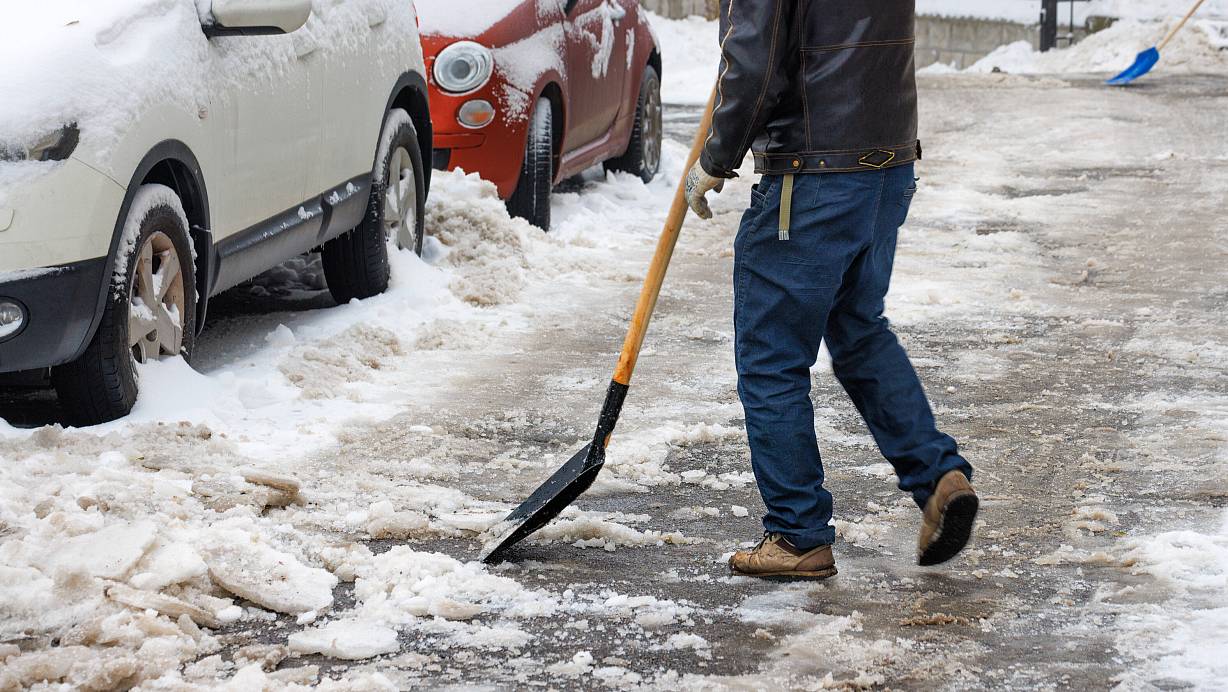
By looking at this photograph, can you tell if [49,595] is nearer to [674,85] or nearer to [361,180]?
[361,180]

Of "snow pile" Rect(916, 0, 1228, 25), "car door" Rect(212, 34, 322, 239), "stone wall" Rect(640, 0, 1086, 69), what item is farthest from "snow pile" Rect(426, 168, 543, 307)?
"snow pile" Rect(916, 0, 1228, 25)

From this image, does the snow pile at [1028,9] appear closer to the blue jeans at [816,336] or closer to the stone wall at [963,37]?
the stone wall at [963,37]

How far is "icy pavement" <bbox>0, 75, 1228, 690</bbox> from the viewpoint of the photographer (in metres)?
3.37

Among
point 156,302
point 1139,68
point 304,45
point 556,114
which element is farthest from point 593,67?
point 1139,68

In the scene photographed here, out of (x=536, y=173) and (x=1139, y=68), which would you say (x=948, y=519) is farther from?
(x=1139, y=68)

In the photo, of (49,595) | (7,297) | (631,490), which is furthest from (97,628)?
(631,490)

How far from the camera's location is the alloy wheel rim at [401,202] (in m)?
7.10

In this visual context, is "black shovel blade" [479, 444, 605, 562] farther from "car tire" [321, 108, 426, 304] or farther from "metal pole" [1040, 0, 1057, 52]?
"metal pole" [1040, 0, 1057, 52]

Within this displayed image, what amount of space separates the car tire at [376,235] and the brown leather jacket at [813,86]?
10.8 ft

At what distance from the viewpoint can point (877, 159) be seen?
3.74 metres

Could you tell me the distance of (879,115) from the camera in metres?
3.73

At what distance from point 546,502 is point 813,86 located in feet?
4.00

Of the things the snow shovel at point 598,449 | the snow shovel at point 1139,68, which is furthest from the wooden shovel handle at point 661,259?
the snow shovel at point 1139,68

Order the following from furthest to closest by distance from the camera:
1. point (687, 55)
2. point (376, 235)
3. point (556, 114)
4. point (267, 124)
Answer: point (687, 55) → point (556, 114) → point (376, 235) → point (267, 124)
